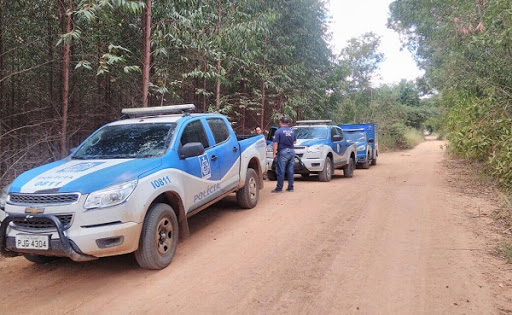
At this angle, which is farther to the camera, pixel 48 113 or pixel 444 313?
pixel 48 113

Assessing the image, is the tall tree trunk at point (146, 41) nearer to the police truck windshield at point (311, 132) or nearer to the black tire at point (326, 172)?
the police truck windshield at point (311, 132)

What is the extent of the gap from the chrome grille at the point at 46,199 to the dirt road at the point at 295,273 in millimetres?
916

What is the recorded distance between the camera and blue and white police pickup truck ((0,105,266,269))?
356 centimetres

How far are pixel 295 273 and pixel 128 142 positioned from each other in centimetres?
275

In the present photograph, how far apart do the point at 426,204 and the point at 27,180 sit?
701 cm

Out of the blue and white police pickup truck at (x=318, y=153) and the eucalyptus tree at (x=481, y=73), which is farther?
the blue and white police pickup truck at (x=318, y=153)

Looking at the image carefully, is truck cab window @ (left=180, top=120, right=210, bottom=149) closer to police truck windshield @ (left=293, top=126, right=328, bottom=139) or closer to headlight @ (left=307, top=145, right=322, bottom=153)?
headlight @ (left=307, top=145, right=322, bottom=153)

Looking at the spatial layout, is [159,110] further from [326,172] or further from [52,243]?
[326,172]

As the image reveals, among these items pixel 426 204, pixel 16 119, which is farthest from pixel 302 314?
pixel 16 119

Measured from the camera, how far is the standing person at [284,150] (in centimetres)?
869

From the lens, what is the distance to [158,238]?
4.13 m

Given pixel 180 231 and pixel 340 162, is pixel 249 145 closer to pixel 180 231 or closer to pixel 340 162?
pixel 180 231

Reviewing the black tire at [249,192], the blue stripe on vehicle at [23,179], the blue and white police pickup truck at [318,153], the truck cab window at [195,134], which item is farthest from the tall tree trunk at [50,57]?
the blue and white police pickup truck at [318,153]

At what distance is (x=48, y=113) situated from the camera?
927 cm
